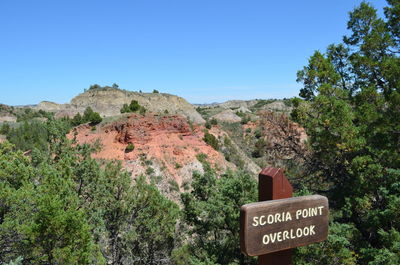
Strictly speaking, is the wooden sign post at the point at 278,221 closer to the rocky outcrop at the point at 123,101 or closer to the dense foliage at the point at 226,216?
the dense foliage at the point at 226,216

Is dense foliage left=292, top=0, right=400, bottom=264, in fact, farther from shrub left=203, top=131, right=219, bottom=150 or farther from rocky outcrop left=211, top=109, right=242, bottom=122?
rocky outcrop left=211, top=109, right=242, bottom=122

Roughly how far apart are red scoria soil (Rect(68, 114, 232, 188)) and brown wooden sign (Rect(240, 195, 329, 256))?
27.6 m

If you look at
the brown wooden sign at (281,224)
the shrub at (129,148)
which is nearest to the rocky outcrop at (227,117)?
the shrub at (129,148)

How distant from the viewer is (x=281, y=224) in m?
2.91

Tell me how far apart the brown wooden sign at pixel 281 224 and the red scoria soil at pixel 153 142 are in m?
27.6

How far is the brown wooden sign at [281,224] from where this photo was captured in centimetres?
275

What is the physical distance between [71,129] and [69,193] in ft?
95.2

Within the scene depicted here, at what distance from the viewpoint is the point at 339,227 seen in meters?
8.74

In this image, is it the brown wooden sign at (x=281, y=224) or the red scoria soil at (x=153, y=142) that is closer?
the brown wooden sign at (x=281, y=224)

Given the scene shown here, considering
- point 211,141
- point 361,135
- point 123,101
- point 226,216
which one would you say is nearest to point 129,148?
point 211,141

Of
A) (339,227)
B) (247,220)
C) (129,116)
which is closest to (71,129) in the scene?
(129,116)

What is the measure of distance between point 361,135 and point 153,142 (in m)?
25.6

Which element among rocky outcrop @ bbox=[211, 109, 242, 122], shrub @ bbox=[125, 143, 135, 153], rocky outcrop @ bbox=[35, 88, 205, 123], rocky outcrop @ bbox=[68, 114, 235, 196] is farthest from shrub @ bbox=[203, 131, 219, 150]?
rocky outcrop @ bbox=[211, 109, 242, 122]

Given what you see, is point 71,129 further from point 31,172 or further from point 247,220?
point 247,220
